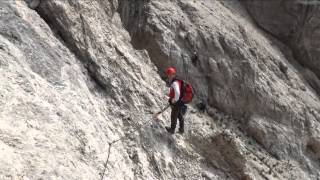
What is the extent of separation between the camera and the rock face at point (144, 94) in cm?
857

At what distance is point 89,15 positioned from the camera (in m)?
12.7

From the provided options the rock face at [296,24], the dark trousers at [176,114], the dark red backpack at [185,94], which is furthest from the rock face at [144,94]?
the dark red backpack at [185,94]

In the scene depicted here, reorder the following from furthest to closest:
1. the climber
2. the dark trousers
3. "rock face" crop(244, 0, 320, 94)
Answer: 1. "rock face" crop(244, 0, 320, 94)
2. the dark trousers
3. the climber

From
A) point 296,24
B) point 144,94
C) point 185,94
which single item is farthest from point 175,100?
point 296,24

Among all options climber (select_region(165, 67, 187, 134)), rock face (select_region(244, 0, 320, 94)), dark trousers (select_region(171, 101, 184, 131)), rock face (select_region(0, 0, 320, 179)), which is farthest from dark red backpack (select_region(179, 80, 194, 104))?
rock face (select_region(244, 0, 320, 94))

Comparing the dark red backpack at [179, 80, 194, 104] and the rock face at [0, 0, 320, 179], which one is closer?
the rock face at [0, 0, 320, 179]

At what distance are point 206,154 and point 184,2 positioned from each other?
6.29m

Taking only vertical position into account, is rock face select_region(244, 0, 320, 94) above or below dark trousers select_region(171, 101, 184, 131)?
above

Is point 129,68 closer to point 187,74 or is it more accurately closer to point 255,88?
point 187,74

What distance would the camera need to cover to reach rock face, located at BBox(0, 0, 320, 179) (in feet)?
28.1

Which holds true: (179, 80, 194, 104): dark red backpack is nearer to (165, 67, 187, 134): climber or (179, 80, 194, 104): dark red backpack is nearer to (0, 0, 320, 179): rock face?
(165, 67, 187, 134): climber

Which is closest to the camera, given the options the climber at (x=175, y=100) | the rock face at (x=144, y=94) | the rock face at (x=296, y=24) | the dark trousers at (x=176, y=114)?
the rock face at (x=144, y=94)

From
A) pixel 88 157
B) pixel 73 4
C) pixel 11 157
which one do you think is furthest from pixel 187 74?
pixel 11 157

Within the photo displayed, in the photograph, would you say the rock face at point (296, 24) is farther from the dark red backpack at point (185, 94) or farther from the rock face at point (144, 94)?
the dark red backpack at point (185, 94)
